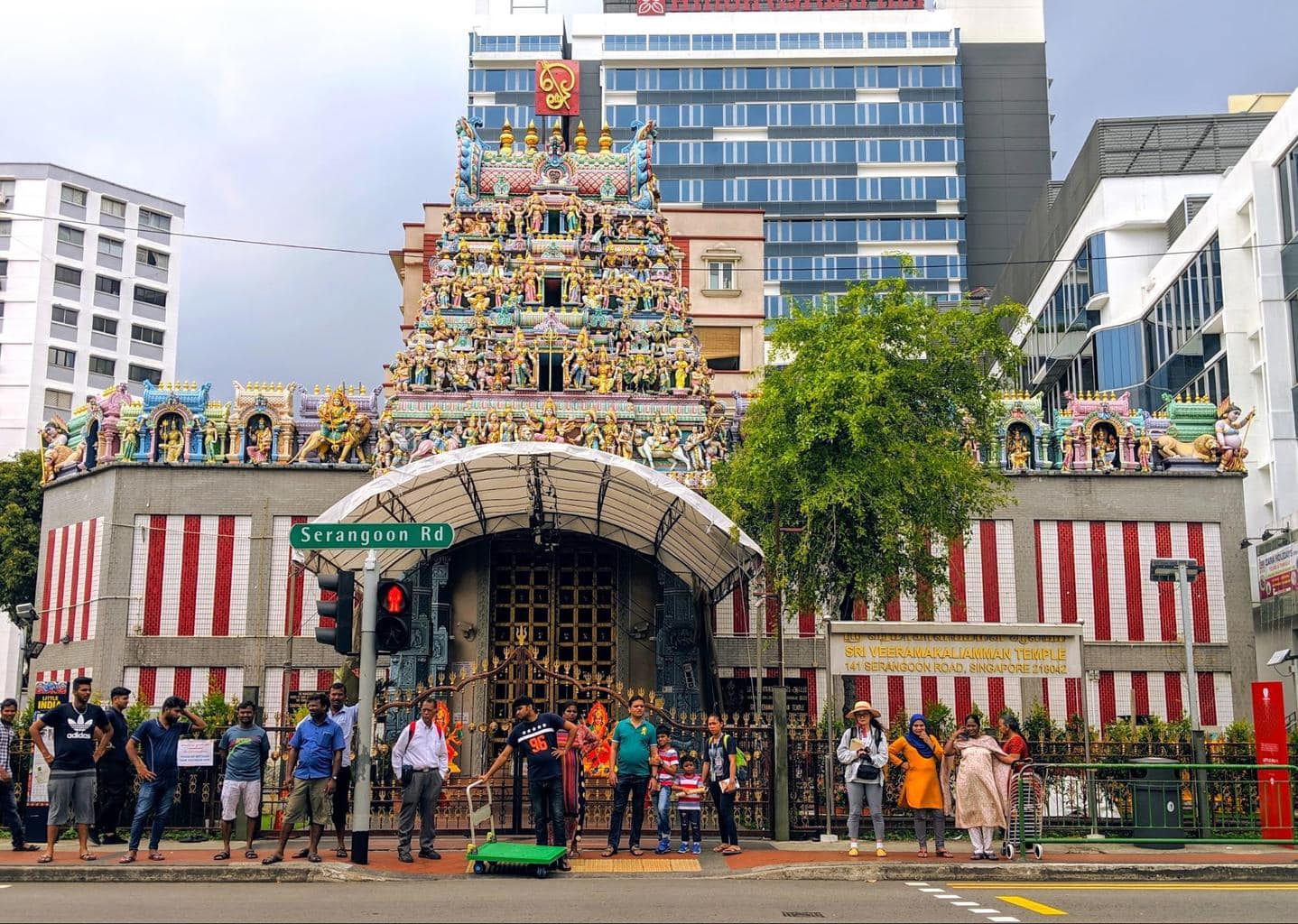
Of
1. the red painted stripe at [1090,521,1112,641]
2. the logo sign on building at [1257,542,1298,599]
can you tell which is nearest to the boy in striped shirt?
the red painted stripe at [1090,521,1112,641]

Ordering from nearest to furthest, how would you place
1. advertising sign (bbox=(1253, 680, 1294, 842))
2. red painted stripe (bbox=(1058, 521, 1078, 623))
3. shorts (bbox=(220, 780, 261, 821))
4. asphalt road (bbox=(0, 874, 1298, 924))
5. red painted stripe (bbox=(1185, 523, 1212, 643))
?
asphalt road (bbox=(0, 874, 1298, 924)), shorts (bbox=(220, 780, 261, 821)), advertising sign (bbox=(1253, 680, 1294, 842)), red painted stripe (bbox=(1185, 523, 1212, 643)), red painted stripe (bbox=(1058, 521, 1078, 623))

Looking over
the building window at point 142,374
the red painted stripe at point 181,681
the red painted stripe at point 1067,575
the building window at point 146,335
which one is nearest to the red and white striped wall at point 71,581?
the red painted stripe at point 181,681

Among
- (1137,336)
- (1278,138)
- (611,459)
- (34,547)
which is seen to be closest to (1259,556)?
(1278,138)

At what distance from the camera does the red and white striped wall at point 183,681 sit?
31578mm

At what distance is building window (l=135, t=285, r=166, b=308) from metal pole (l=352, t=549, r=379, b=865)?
71824 mm

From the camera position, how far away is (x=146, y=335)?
268ft

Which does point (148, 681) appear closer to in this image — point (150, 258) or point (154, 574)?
point (154, 574)

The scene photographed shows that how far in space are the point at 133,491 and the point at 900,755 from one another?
21.8 meters

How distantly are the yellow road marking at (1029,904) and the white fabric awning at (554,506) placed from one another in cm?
1001

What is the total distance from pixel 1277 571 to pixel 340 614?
27.9 metres

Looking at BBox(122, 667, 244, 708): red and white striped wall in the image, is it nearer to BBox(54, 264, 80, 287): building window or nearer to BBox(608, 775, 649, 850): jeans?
BBox(608, 775, 649, 850): jeans

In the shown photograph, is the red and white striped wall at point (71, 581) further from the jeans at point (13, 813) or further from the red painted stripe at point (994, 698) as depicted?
the red painted stripe at point (994, 698)

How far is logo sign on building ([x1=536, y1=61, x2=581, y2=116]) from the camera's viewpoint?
3812 cm

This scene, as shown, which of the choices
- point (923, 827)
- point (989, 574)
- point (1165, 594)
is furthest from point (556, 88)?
point (923, 827)
